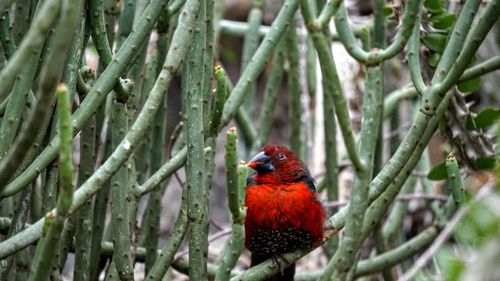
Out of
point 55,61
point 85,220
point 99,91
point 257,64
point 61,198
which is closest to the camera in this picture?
point 55,61

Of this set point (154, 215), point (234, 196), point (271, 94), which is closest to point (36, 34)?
point (234, 196)

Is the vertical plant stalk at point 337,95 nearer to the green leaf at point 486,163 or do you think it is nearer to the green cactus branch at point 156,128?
the green cactus branch at point 156,128

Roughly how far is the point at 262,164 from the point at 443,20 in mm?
962

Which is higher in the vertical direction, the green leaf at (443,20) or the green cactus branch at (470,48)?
the green leaf at (443,20)

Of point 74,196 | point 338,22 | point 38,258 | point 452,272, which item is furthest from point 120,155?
point 452,272

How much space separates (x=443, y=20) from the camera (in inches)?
136

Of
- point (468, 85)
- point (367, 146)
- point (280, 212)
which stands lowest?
point (280, 212)

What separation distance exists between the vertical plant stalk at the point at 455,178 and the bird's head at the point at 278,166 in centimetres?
98

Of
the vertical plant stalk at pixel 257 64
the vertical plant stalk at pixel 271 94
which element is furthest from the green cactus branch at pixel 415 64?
the vertical plant stalk at pixel 271 94

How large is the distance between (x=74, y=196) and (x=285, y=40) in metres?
2.34

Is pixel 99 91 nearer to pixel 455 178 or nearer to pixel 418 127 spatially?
pixel 418 127

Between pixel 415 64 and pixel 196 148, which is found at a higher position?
pixel 415 64

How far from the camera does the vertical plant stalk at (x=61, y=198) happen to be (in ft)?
6.45

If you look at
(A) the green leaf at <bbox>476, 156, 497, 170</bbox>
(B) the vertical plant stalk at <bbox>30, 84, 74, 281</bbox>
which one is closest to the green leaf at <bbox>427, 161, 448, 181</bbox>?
(A) the green leaf at <bbox>476, 156, 497, 170</bbox>
